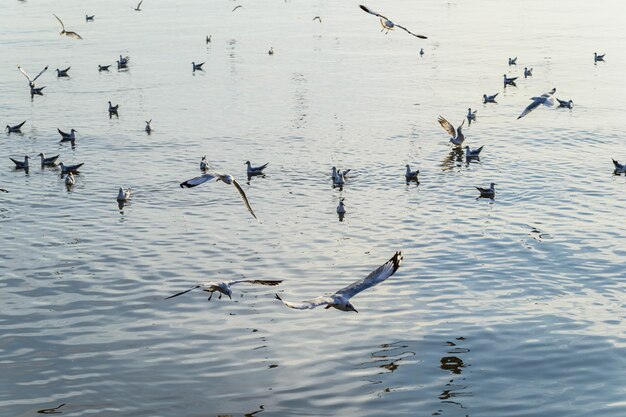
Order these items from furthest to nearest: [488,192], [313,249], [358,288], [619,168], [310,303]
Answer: [619,168] < [488,192] < [313,249] < [358,288] < [310,303]

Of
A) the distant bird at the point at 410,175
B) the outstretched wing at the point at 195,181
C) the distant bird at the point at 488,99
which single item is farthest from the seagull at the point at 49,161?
the distant bird at the point at 488,99

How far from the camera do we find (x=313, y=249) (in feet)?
106

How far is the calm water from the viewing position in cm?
2216

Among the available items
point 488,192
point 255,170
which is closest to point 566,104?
point 488,192

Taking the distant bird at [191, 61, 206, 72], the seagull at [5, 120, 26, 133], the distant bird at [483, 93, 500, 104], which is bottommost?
the seagull at [5, 120, 26, 133]

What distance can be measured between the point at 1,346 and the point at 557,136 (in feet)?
125

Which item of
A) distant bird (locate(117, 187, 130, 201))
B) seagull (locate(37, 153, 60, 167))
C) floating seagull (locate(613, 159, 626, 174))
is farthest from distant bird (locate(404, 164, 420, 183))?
seagull (locate(37, 153, 60, 167))

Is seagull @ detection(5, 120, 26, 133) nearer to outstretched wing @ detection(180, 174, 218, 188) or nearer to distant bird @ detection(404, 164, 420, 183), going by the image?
distant bird @ detection(404, 164, 420, 183)

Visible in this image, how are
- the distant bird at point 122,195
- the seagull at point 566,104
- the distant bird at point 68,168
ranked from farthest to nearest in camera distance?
the seagull at point 566,104 < the distant bird at point 68,168 < the distant bird at point 122,195

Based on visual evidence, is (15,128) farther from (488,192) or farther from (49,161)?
(488,192)

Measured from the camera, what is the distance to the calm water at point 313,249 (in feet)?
72.7

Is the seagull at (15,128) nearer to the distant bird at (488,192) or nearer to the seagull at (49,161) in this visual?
the seagull at (49,161)

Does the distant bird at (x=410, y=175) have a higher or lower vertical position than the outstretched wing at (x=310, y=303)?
lower

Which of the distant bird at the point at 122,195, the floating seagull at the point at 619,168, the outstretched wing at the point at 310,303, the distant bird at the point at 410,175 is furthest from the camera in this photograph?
the floating seagull at the point at 619,168
